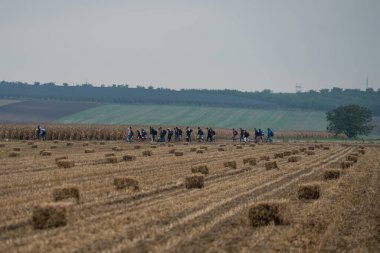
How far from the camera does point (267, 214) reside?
13.5 meters

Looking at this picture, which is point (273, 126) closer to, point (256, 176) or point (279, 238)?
point (256, 176)

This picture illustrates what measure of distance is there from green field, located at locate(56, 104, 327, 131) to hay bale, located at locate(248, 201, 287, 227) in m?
98.6

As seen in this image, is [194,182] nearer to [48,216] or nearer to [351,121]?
[48,216]

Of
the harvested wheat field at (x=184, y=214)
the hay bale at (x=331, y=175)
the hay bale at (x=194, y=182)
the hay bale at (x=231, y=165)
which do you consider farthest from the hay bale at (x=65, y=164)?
the hay bale at (x=331, y=175)

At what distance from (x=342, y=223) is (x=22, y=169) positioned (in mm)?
16293

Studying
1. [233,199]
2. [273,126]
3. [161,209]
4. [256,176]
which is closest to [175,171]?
[256,176]

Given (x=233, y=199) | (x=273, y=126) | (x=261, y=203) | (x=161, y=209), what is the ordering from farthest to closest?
(x=273, y=126), (x=233, y=199), (x=161, y=209), (x=261, y=203)

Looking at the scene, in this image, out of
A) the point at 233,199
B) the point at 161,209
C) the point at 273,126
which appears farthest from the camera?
the point at 273,126

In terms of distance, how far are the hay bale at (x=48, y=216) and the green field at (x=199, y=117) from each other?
9849 cm

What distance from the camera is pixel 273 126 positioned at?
12056cm

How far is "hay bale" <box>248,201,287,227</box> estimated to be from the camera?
13.4m

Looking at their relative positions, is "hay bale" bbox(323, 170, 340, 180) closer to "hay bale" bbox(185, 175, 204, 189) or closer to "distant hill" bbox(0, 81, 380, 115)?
"hay bale" bbox(185, 175, 204, 189)

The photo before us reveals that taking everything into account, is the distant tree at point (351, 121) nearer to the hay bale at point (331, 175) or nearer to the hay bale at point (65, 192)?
the hay bale at point (331, 175)

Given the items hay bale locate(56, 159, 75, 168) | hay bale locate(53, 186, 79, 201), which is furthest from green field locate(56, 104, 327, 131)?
hay bale locate(53, 186, 79, 201)
